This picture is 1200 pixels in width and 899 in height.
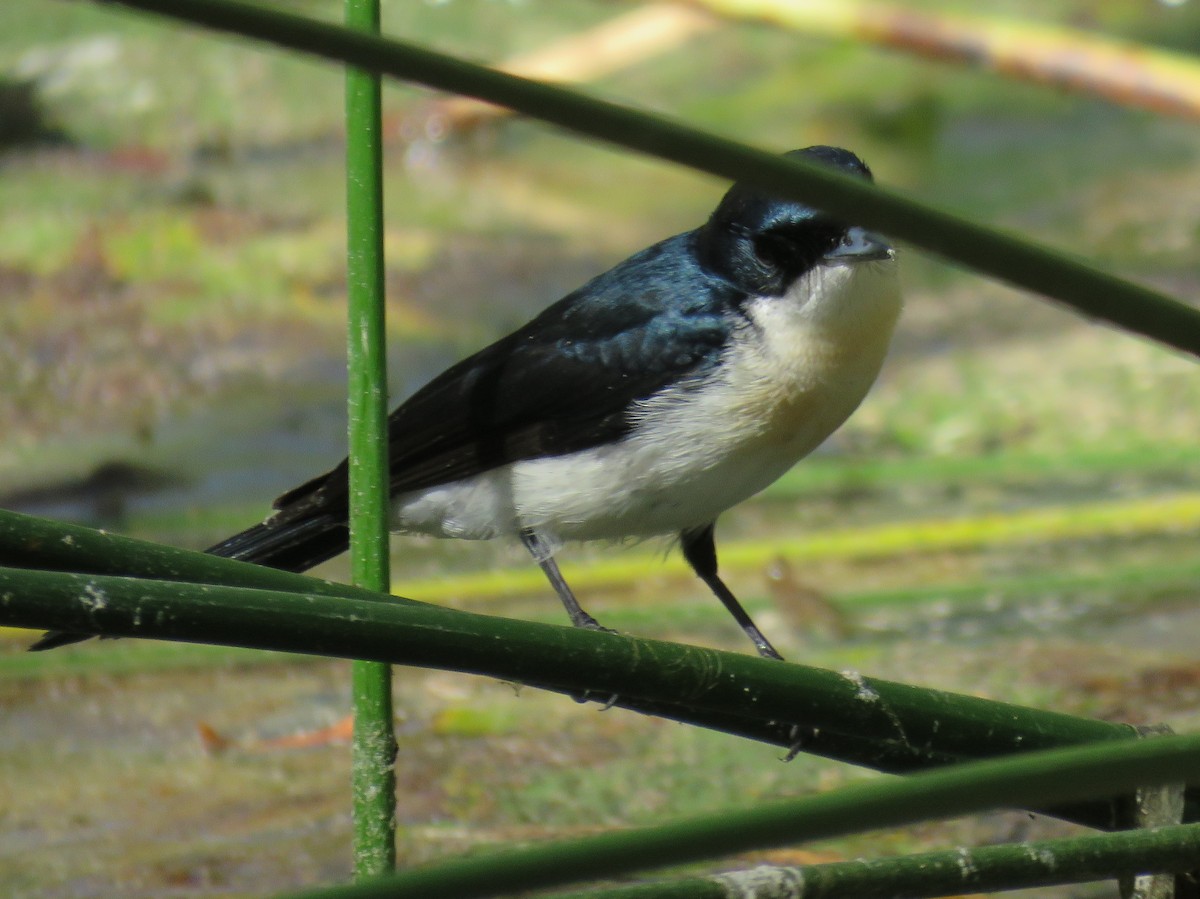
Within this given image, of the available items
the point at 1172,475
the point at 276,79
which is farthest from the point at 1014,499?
the point at 276,79

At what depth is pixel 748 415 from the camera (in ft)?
9.14

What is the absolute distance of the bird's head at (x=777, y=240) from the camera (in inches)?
109

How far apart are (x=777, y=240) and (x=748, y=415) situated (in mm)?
333

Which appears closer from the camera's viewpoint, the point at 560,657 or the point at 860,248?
the point at 560,657

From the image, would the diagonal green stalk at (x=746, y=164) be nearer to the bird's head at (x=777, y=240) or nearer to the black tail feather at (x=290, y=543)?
the bird's head at (x=777, y=240)

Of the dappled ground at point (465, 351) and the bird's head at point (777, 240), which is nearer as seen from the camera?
the bird's head at point (777, 240)

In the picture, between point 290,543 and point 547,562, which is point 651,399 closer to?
point 547,562

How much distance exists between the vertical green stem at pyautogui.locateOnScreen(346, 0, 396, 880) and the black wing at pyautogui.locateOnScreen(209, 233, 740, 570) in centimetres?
85

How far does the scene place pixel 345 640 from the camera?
1.50 meters

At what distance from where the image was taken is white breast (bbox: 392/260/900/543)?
9.16 feet

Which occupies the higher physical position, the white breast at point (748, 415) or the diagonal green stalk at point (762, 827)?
the white breast at point (748, 415)

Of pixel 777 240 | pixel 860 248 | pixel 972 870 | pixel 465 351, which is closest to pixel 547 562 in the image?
pixel 777 240

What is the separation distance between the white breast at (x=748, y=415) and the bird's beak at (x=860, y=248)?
0.04m

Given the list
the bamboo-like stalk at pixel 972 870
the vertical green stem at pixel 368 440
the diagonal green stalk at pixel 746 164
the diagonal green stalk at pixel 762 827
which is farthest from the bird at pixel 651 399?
the diagonal green stalk at pixel 762 827
